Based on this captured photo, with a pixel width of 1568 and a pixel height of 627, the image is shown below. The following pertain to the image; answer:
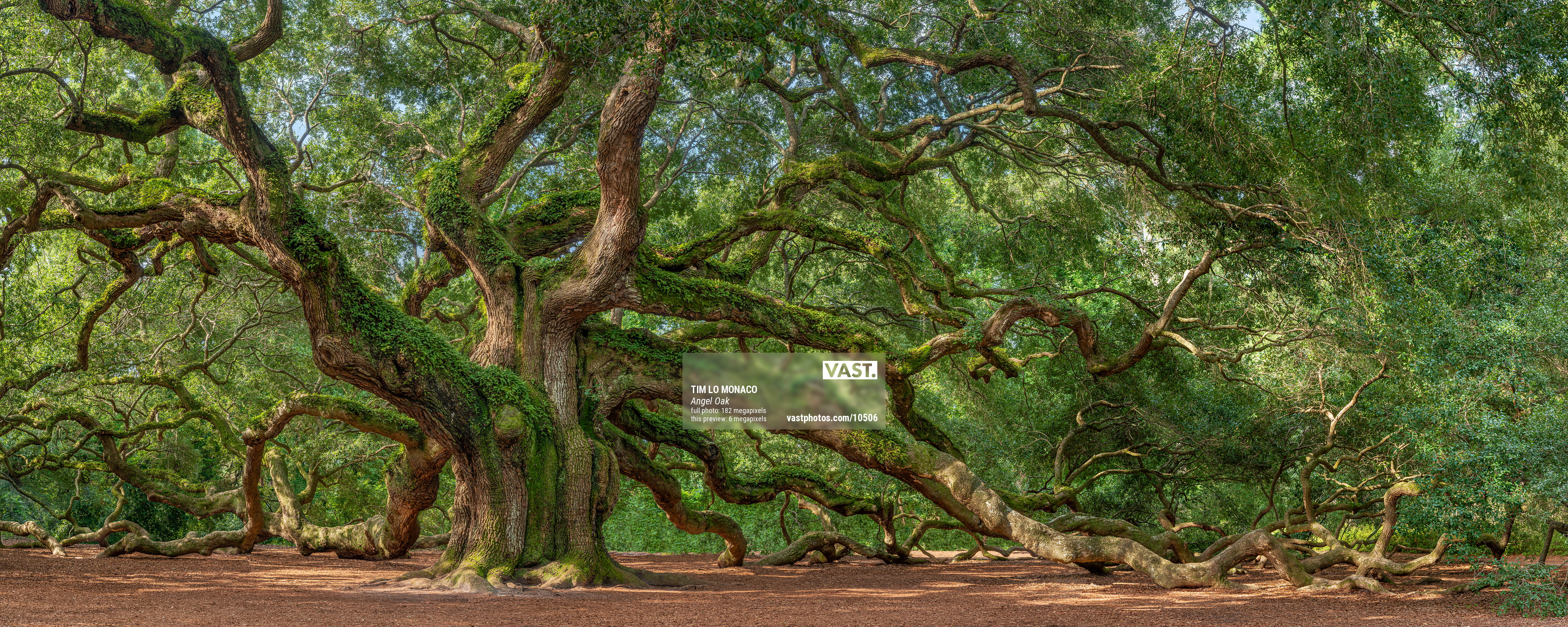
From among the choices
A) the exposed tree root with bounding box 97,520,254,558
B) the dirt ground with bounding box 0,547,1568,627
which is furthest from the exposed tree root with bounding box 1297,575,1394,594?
the exposed tree root with bounding box 97,520,254,558

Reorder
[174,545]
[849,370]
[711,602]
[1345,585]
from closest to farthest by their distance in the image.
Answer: [711,602]
[1345,585]
[849,370]
[174,545]

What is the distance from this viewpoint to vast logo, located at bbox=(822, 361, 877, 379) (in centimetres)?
896

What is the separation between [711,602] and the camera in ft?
24.0

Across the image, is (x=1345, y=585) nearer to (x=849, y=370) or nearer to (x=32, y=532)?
(x=849, y=370)

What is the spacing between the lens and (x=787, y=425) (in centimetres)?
885

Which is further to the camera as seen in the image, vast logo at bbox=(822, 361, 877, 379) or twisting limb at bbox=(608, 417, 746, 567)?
twisting limb at bbox=(608, 417, 746, 567)

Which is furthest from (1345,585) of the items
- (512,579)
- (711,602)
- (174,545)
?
(174,545)

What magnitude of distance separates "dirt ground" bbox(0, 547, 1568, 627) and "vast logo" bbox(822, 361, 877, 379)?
2035mm

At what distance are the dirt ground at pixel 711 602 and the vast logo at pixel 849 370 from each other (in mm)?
2035

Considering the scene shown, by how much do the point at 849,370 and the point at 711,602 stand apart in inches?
112
